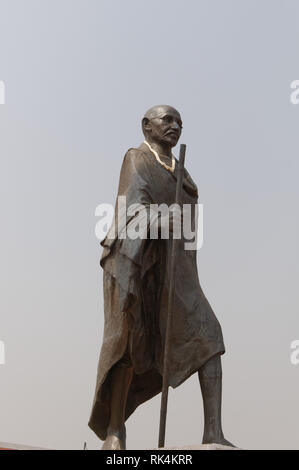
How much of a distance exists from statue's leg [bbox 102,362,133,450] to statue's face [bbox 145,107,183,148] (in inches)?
93.8

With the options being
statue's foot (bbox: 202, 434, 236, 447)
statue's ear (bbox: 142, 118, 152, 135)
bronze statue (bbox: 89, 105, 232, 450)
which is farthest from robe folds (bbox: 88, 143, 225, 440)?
statue's foot (bbox: 202, 434, 236, 447)

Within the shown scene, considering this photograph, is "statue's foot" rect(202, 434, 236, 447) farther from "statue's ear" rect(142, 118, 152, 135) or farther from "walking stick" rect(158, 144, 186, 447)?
"statue's ear" rect(142, 118, 152, 135)

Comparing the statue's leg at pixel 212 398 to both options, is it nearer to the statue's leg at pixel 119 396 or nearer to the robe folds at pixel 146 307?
the robe folds at pixel 146 307

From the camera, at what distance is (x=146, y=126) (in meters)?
12.2

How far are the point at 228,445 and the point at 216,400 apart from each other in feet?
1.62

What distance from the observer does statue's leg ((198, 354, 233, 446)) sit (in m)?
11.1

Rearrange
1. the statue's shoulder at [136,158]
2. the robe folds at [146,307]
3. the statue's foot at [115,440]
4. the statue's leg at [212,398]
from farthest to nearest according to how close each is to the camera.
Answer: the statue's shoulder at [136,158] → the robe folds at [146,307] → the statue's foot at [115,440] → the statue's leg at [212,398]

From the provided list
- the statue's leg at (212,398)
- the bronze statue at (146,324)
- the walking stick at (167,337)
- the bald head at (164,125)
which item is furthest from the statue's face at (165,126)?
the statue's leg at (212,398)

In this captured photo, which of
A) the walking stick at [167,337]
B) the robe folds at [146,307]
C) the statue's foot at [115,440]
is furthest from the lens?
the robe folds at [146,307]

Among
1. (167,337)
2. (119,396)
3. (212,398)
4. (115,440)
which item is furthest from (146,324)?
(115,440)

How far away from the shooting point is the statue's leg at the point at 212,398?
36.3 feet

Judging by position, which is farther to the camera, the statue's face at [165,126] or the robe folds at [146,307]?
the statue's face at [165,126]

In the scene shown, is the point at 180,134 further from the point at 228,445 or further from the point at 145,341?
the point at 228,445
